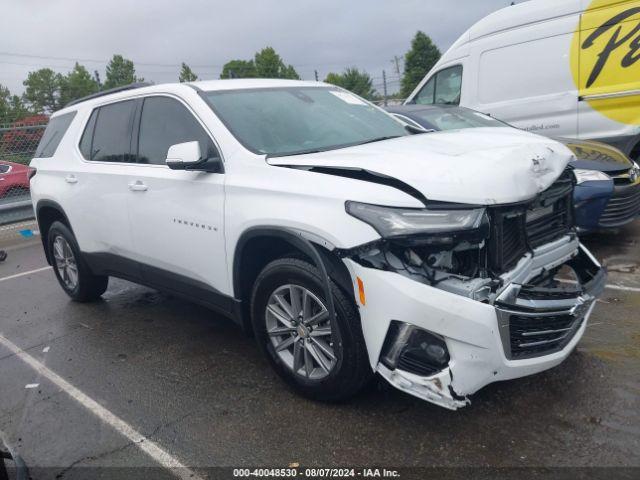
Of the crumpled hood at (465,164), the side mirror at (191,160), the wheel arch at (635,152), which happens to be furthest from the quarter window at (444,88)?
the side mirror at (191,160)

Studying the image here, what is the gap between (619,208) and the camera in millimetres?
5602

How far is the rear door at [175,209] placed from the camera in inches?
142

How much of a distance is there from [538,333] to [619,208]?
11.5 feet

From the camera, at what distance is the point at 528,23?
8.01 meters

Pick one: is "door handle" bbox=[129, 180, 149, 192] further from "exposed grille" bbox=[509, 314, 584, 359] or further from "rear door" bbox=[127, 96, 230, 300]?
"exposed grille" bbox=[509, 314, 584, 359]

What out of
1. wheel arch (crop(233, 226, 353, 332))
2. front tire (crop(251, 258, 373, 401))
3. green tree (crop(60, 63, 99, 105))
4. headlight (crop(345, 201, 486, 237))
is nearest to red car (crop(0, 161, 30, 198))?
wheel arch (crop(233, 226, 353, 332))

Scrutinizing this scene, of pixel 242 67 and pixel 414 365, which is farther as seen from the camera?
pixel 242 67

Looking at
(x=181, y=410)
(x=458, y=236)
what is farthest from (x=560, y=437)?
(x=181, y=410)

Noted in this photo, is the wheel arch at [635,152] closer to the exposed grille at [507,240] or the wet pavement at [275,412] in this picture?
the wet pavement at [275,412]

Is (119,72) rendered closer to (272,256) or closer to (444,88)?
(444,88)

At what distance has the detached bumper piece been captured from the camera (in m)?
A: 2.59

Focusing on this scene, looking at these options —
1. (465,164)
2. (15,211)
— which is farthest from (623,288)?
A: (15,211)

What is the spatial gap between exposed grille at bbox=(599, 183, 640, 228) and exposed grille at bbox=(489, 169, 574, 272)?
2.48 metres

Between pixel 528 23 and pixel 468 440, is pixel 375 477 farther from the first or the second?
pixel 528 23
